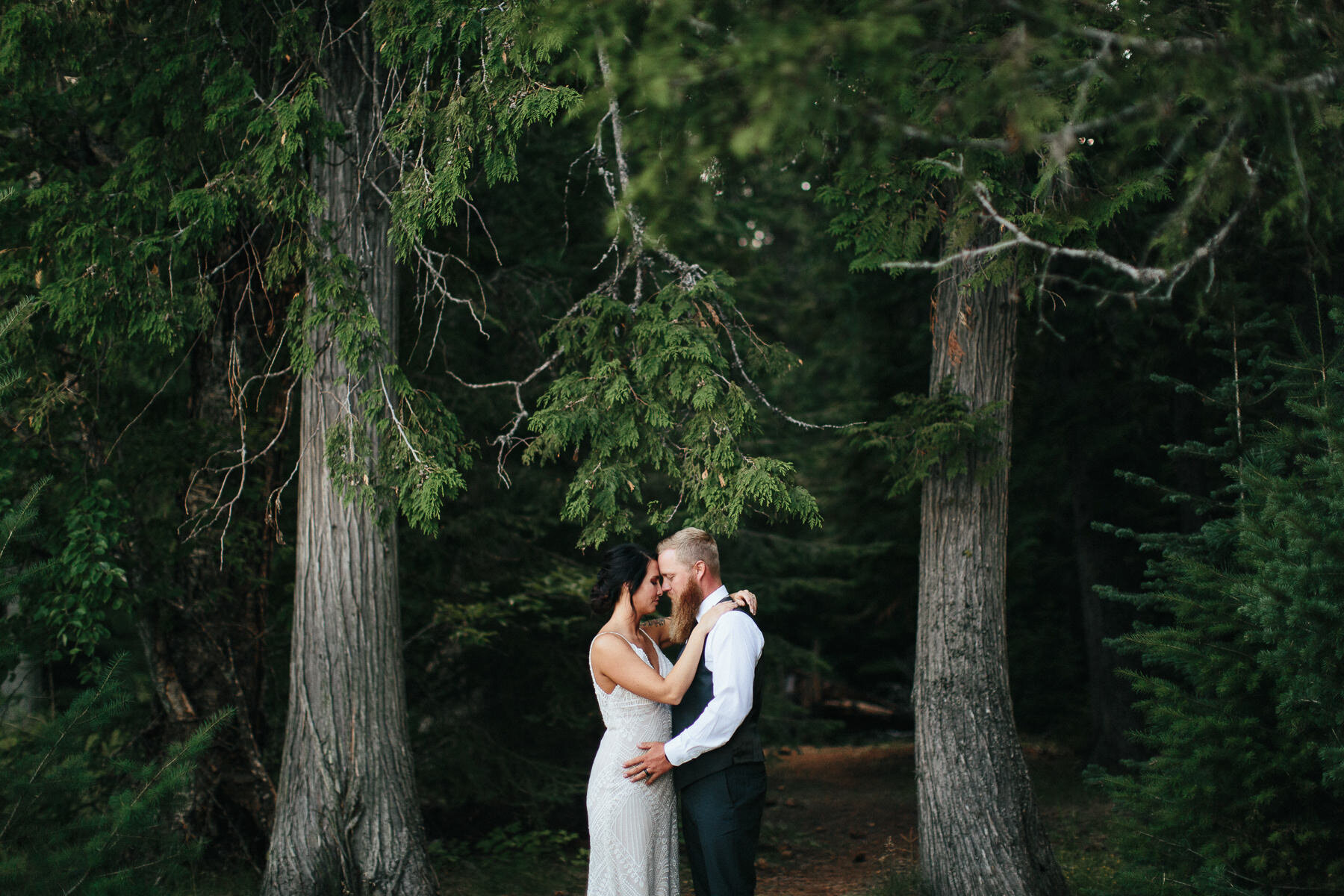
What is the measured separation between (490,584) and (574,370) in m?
4.24

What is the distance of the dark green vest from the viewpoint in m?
4.16

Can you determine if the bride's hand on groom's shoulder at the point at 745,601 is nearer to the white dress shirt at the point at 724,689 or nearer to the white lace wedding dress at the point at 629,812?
the white dress shirt at the point at 724,689

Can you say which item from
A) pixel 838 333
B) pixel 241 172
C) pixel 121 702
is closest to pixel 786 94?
pixel 121 702

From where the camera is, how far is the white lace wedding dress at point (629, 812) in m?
4.27

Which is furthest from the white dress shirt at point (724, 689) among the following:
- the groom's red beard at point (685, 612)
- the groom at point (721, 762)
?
the groom's red beard at point (685, 612)

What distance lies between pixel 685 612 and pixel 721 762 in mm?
765

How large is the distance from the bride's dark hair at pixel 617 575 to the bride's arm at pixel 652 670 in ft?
0.61

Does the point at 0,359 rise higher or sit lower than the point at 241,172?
lower

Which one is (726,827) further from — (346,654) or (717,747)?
(346,654)

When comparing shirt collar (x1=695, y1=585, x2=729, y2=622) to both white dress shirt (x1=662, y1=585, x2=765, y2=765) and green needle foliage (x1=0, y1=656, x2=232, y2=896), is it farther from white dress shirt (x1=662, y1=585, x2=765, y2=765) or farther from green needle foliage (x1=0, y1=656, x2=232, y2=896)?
green needle foliage (x1=0, y1=656, x2=232, y2=896)

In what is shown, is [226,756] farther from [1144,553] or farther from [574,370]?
[1144,553]

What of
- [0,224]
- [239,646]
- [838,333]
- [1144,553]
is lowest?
[239,646]

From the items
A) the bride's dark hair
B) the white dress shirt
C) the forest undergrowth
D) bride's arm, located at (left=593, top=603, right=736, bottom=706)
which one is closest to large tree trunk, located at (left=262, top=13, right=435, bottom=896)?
the forest undergrowth

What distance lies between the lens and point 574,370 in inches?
227
